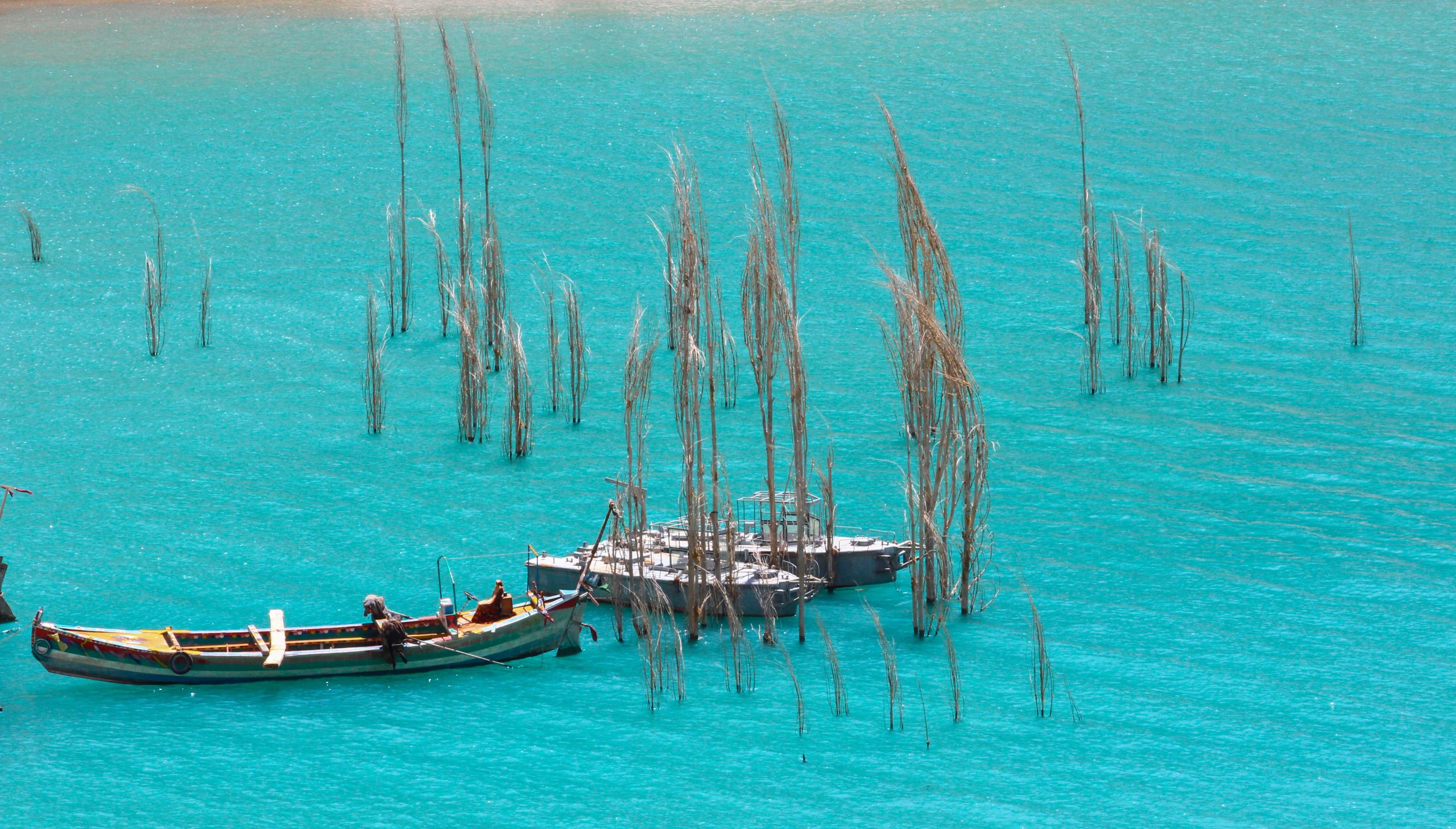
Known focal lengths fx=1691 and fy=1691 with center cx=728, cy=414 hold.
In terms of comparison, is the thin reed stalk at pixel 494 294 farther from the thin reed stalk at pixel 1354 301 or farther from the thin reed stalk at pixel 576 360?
the thin reed stalk at pixel 1354 301

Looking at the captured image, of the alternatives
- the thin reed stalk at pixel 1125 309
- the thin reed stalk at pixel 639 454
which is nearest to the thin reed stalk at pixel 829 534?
the thin reed stalk at pixel 639 454

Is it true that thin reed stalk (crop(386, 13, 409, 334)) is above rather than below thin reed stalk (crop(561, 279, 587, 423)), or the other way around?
above

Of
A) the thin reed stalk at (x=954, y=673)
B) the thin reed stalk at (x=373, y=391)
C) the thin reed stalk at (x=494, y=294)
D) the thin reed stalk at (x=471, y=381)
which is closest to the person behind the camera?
the thin reed stalk at (x=954, y=673)

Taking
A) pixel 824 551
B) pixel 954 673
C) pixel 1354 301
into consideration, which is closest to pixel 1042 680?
pixel 954 673

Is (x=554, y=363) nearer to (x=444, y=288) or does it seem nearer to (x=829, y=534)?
(x=444, y=288)

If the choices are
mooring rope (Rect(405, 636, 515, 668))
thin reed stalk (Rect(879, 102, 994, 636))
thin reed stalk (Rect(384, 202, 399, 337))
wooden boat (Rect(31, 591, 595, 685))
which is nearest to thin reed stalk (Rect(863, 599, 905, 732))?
thin reed stalk (Rect(879, 102, 994, 636))

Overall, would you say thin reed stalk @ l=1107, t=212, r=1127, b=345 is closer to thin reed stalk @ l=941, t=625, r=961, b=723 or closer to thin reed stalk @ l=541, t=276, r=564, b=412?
thin reed stalk @ l=541, t=276, r=564, b=412
